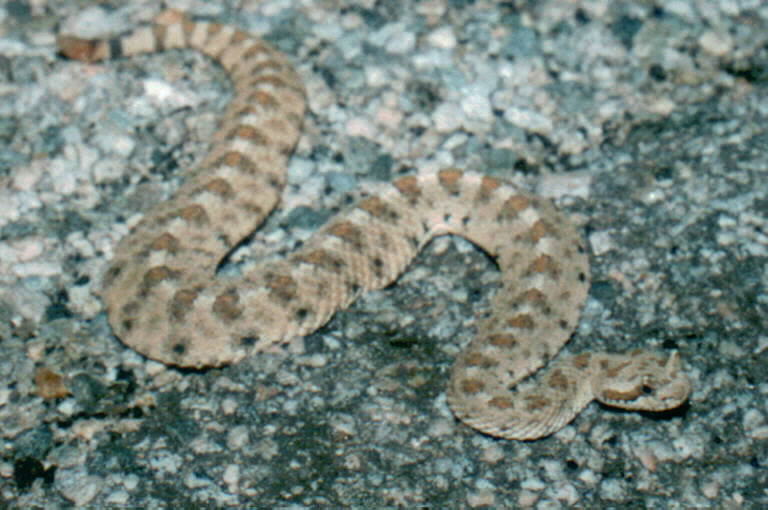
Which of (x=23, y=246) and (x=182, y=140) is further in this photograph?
(x=182, y=140)

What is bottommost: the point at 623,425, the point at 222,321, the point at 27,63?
the point at 623,425

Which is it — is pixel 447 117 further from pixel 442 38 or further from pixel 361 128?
pixel 442 38

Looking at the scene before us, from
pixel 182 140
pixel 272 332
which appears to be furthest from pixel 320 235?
pixel 182 140

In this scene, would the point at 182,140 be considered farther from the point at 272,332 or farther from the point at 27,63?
the point at 272,332

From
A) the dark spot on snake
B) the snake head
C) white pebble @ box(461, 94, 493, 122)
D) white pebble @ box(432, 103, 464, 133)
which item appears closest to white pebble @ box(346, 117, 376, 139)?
white pebble @ box(432, 103, 464, 133)

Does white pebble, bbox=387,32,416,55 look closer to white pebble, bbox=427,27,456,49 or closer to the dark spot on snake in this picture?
white pebble, bbox=427,27,456,49

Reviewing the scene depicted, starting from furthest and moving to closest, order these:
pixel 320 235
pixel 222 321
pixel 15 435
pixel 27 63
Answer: pixel 27 63 → pixel 320 235 → pixel 222 321 → pixel 15 435

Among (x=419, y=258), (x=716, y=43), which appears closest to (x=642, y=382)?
(x=419, y=258)

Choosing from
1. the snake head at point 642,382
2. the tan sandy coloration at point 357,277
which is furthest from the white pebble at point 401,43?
the snake head at point 642,382

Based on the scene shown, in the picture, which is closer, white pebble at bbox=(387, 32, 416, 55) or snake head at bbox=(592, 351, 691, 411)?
snake head at bbox=(592, 351, 691, 411)
